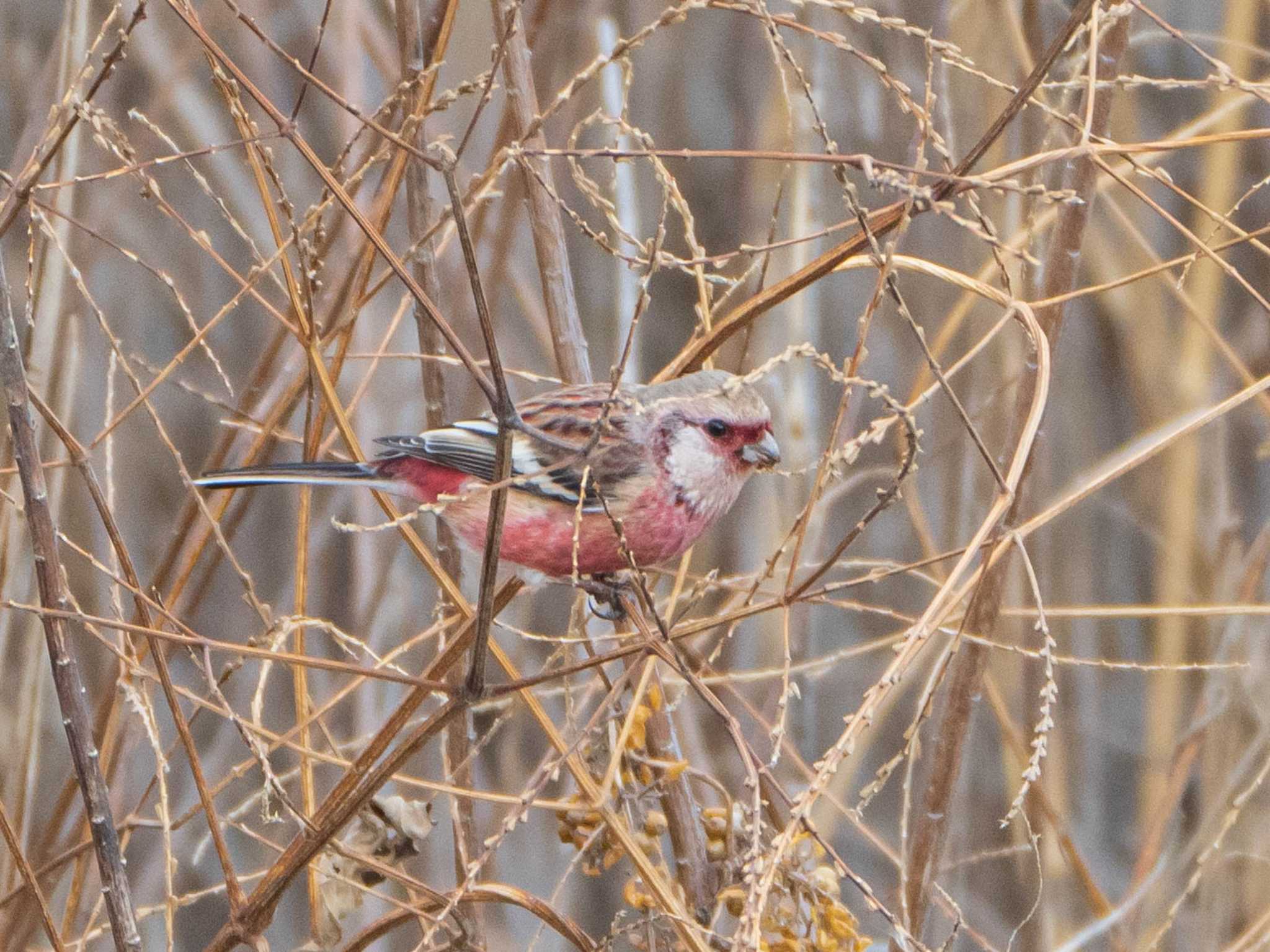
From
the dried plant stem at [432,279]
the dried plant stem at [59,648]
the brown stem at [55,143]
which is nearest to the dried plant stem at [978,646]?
the dried plant stem at [432,279]

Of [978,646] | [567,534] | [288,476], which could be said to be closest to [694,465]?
[567,534]

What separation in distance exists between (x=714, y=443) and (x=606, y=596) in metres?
0.36

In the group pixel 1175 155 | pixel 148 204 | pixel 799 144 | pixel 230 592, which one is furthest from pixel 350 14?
pixel 1175 155

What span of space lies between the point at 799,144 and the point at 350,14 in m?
1.14

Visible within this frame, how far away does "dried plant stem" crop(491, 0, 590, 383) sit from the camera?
90.2 inches

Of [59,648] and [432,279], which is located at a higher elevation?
[432,279]

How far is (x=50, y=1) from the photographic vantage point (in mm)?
4289

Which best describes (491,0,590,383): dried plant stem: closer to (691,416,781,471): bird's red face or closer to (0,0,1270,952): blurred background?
(0,0,1270,952): blurred background

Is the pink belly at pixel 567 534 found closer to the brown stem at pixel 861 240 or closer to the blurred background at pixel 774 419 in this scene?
the blurred background at pixel 774 419

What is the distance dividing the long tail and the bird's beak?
688 millimetres

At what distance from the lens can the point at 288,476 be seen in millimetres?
2207

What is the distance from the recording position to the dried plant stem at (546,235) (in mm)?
2291

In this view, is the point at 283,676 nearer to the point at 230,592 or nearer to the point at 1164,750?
the point at 230,592

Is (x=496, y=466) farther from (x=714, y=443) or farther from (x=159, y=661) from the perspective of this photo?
(x=714, y=443)
